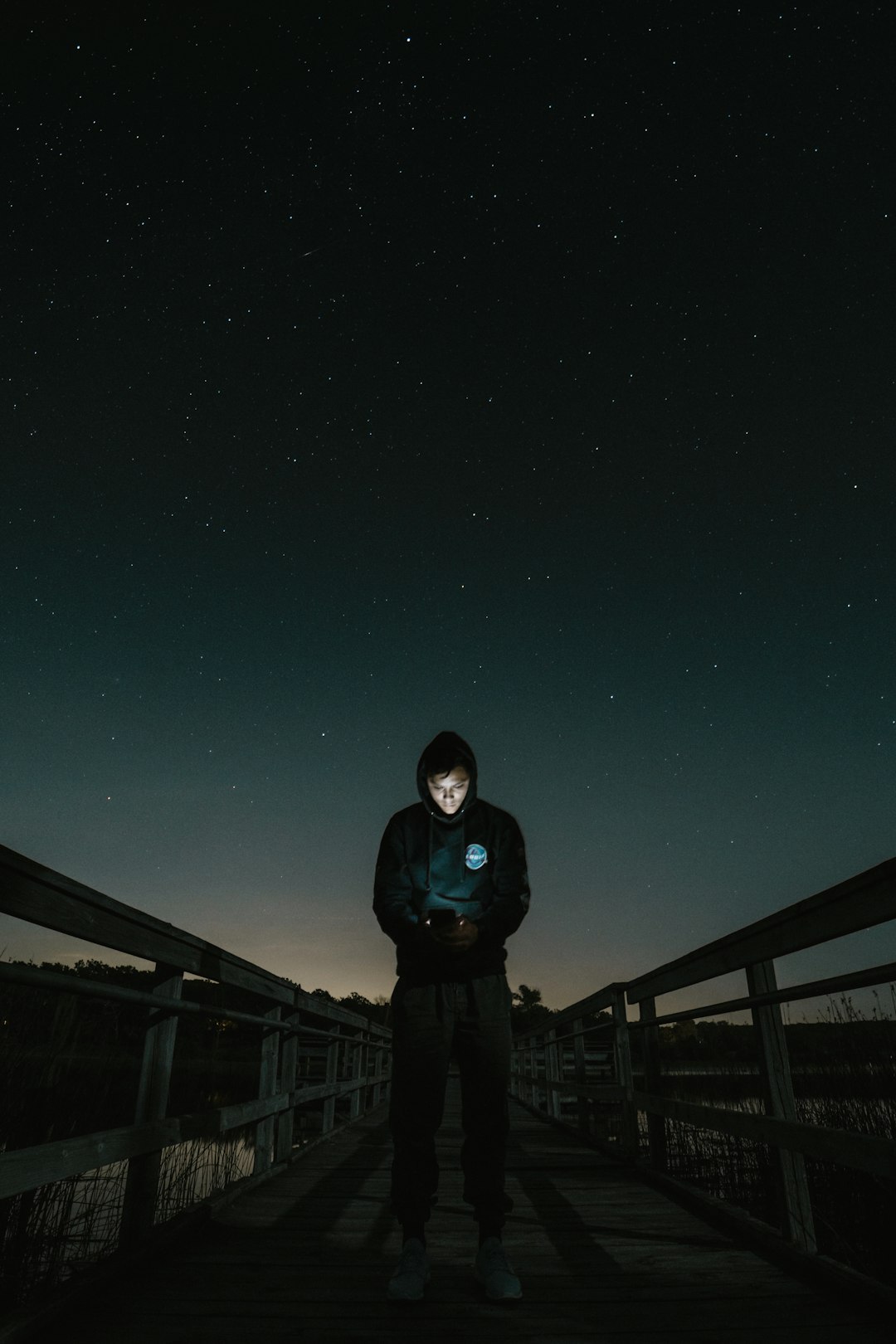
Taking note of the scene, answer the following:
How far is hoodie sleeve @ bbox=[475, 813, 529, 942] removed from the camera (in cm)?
270

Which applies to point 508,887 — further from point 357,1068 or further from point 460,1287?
point 357,1068

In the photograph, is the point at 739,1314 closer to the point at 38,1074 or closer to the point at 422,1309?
the point at 422,1309

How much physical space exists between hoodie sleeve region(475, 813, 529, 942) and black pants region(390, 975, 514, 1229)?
0.18 m

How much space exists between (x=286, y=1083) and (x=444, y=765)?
2.70 m

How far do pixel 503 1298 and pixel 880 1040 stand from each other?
3.69 metres

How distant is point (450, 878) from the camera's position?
2834 millimetres

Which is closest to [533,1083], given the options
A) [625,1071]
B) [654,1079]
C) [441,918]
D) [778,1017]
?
[625,1071]

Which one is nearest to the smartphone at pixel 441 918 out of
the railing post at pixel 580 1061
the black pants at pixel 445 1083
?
the black pants at pixel 445 1083

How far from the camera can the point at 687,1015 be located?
383cm

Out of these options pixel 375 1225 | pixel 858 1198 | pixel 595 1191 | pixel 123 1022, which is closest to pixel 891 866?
pixel 375 1225

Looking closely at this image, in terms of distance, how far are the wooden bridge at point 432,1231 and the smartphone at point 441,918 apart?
911 mm

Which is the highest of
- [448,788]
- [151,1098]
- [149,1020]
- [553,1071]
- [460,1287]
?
[448,788]

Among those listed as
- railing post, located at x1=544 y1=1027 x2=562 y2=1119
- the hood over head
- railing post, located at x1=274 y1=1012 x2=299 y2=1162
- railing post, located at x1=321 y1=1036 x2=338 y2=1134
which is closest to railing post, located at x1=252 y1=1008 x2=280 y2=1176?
railing post, located at x1=274 y1=1012 x2=299 y2=1162

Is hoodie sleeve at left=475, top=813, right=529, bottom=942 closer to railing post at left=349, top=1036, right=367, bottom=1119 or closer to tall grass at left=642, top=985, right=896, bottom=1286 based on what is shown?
tall grass at left=642, top=985, right=896, bottom=1286
